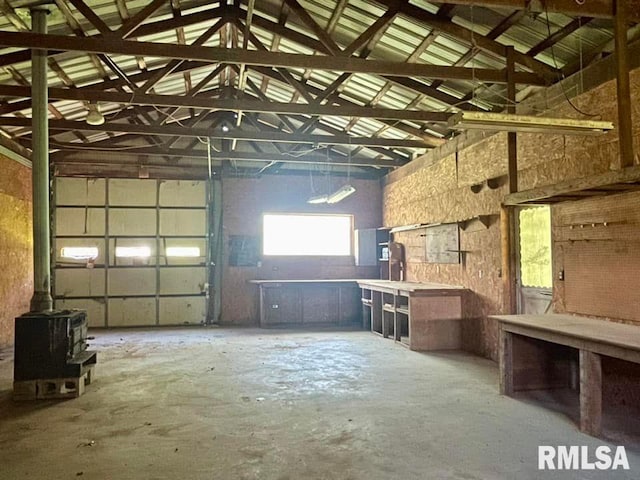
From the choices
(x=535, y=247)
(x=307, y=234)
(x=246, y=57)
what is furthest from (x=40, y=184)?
(x=307, y=234)

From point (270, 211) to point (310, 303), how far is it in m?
2.16

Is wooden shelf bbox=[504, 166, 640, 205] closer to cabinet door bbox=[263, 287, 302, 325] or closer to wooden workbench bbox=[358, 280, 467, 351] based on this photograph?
wooden workbench bbox=[358, 280, 467, 351]

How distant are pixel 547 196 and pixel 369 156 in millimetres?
6071

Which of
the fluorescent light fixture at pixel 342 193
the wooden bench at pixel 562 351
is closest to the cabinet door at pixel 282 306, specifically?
the fluorescent light fixture at pixel 342 193

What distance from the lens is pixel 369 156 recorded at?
32.4 ft

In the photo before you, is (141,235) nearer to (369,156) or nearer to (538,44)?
(369,156)

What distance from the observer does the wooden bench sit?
329 centimetres

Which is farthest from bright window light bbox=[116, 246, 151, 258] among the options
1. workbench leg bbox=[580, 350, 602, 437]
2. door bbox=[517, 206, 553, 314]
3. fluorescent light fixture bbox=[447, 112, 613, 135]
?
workbench leg bbox=[580, 350, 602, 437]

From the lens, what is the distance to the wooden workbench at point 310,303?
9375mm

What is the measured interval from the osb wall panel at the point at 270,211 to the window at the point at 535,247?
4.85 metres

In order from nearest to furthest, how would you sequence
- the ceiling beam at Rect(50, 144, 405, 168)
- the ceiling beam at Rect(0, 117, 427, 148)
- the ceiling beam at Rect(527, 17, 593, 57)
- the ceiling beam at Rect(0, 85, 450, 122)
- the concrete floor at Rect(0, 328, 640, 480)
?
the concrete floor at Rect(0, 328, 640, 480) < the ceiling beam at Rect(527, 17, 593, 57) < the ceiling beam at Rect(0, 85, 450, 122) < the ceiling beam at Rect(0, 117, 427, 148) < the ceiling beam at Rect(50, 144, 405, 168)

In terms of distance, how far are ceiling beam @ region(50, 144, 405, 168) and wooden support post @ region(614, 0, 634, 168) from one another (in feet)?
18.2

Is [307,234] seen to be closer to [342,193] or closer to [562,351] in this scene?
[342,193]

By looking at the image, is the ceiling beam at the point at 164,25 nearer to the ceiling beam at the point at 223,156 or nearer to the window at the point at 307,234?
the ceiling beam at the point at 223,156
